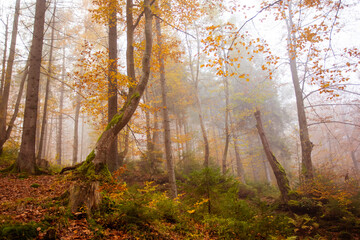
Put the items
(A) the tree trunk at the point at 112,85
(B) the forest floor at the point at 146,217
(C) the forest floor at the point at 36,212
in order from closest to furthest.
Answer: (C) the forest floor at the point at 36,212 → (B) the forest floor at the point at 146,217 → (A) the tree trunk at the point at 112,85

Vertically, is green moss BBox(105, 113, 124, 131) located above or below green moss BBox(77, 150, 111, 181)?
above

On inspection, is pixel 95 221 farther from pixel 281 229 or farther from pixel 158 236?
pixel 281 229

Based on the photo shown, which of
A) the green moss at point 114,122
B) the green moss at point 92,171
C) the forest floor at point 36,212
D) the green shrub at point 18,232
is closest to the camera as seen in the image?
the green shrub at point 18,232

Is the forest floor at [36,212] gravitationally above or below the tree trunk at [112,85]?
below

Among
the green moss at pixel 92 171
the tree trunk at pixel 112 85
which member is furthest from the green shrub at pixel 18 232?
the tree trunk at pixel 112 85

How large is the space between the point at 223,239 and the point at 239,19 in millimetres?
20368

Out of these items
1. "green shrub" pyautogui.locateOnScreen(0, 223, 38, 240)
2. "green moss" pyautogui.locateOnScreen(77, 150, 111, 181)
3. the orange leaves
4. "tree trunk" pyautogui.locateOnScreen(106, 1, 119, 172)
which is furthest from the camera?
"tree trunk" pyautogui.locateOnScreen(106, 1, 119, 172)

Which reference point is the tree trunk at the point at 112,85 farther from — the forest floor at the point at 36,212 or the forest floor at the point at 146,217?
the forest floor at the point at 36,212

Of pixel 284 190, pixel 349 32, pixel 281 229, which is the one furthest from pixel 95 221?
pixel 349 32

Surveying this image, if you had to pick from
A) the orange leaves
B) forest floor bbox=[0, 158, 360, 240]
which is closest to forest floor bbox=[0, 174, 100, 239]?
forest floor bbox=[0, 158, 360, 240]

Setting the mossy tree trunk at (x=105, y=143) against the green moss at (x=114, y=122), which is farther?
the green moss at (x=114, y=122)

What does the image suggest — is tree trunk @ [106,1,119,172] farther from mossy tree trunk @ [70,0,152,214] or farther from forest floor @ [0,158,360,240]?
forest floor @ [0,158,360,240]

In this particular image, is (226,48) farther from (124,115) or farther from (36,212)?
(36,212)

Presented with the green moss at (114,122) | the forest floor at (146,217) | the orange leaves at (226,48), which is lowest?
the forest floor at (146,217)
